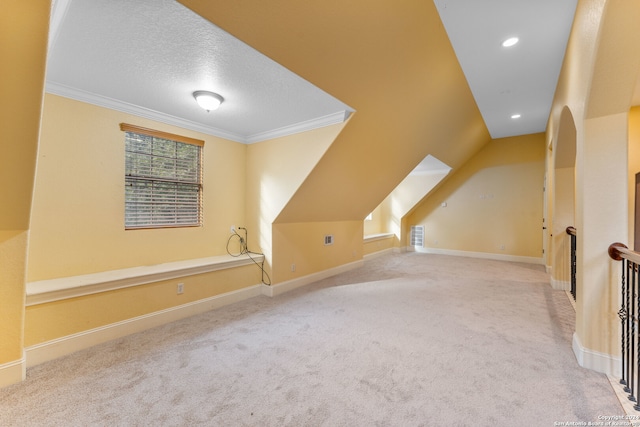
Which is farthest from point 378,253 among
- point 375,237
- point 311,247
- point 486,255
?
point 311,247

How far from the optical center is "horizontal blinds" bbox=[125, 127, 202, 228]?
2.95 meters

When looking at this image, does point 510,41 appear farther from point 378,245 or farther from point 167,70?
point 378,245

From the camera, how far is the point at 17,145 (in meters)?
1.53

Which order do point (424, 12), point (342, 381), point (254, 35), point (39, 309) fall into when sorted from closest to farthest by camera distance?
point (254, 35), point (342, 381), point (39, 309), point (424, 12)

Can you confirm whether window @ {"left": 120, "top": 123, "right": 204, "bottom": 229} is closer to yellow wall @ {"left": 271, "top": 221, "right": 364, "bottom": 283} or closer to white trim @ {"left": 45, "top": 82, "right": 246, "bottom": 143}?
white trim @ {"left": 45, "top": 82, "right": 246, "bottom": 143}

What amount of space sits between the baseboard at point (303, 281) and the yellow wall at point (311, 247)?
56 mm

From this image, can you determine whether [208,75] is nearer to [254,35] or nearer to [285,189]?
[254,35]

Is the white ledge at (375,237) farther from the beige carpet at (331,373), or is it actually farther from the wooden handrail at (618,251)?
the wooden handrail at (618,251)

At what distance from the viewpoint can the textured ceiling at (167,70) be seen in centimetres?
155

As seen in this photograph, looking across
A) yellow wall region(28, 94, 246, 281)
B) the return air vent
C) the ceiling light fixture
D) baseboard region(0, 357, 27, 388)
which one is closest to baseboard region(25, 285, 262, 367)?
baseboard region(0, 357, 27, 388)

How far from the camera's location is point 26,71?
4.30 ft

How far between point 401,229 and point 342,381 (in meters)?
5.99

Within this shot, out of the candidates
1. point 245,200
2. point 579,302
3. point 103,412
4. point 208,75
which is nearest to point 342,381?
point 103,412

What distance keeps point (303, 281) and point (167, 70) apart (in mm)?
3205
